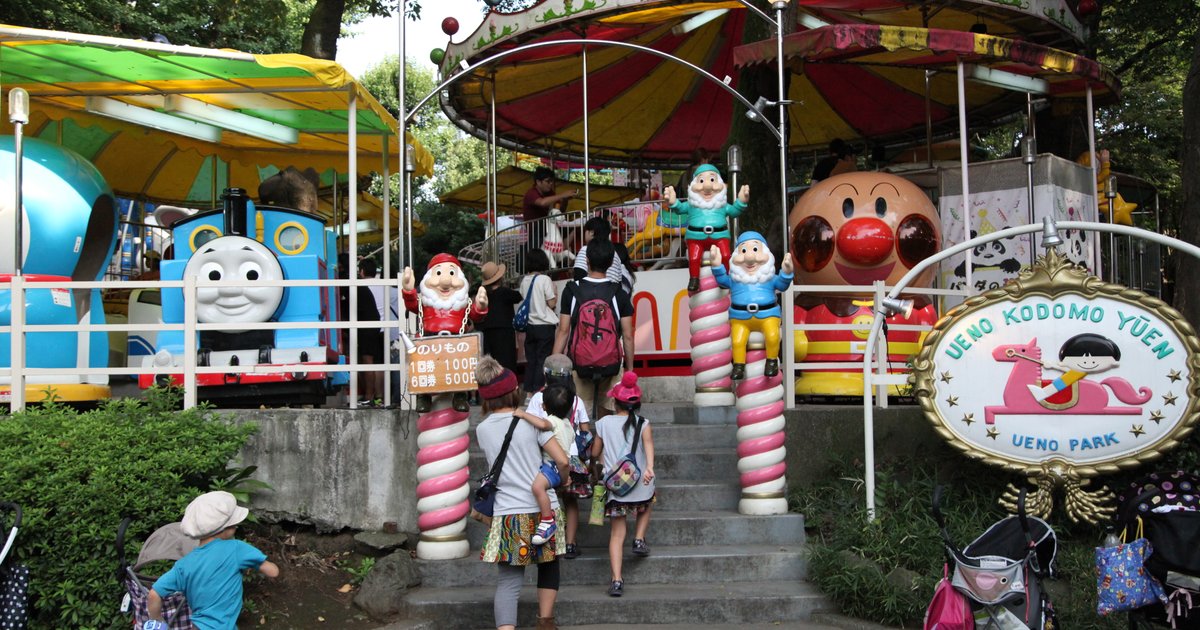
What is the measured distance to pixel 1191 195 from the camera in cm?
1132

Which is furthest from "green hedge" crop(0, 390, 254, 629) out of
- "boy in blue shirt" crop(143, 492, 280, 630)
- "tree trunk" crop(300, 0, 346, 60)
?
"tree trunk" crop(300, 0, 346, 60)

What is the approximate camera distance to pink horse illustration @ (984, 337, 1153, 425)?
7.93 m

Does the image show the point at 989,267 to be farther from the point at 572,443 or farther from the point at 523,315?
the point at 572,443

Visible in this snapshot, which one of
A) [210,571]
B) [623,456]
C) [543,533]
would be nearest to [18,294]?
[210,571]

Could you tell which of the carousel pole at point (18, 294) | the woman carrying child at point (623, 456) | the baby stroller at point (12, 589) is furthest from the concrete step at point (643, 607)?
the carousel pole at point (18, 294)

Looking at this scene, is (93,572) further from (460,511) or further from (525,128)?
(525,128)

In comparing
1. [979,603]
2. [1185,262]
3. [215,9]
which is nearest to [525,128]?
[215,9]

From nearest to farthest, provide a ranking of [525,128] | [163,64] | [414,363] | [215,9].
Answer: [414,363] < [163,64] < [525,128] < [215,9]

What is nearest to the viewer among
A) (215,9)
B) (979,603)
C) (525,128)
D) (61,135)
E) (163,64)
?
(979,603)

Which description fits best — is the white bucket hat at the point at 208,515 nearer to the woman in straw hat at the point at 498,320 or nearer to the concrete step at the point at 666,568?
the concrete step at the point at 666,568

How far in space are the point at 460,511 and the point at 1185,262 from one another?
8.18 meters

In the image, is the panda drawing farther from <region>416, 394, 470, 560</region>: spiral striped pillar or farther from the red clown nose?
<region>416, 394, 470, 560</region>: spiral striped pillar

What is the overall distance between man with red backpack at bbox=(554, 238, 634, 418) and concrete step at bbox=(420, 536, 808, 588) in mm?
1375

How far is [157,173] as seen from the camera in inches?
550
